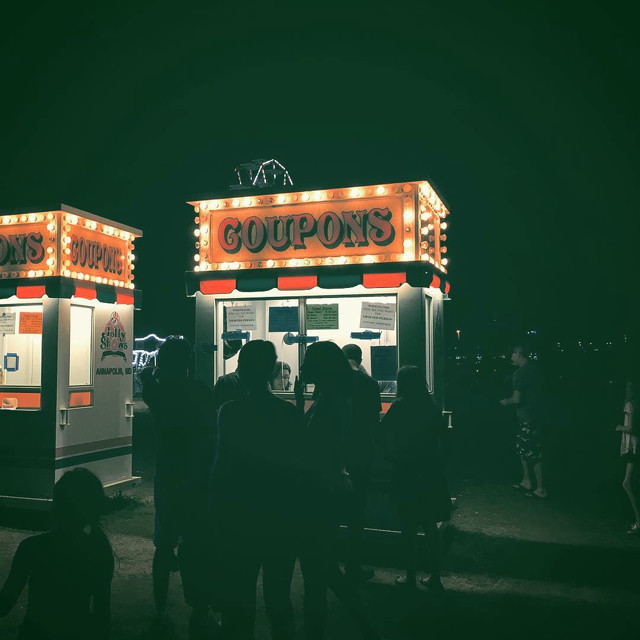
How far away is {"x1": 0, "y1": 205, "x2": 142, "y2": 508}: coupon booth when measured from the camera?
8.20 m

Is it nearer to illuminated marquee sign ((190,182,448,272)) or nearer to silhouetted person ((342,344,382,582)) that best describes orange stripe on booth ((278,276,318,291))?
illuminated marquee sign ((190,182,448,272))

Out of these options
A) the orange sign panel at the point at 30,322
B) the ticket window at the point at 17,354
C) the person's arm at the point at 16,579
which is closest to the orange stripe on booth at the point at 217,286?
the orange sign panel at the point at 30,322

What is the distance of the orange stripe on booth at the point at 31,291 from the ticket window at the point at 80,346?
33.7 inches

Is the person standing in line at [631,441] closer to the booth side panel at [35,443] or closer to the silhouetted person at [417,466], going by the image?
the silhouetted person at [417,466]

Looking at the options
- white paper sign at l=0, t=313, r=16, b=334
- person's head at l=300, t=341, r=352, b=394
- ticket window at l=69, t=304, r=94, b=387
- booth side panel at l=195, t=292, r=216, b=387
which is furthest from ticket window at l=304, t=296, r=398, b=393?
white paper sign at l=0, t=313, r=16, b=334

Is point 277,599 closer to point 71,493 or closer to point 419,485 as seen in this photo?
point 71,493

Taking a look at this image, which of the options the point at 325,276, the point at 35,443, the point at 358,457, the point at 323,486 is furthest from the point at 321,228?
the point at 35,443

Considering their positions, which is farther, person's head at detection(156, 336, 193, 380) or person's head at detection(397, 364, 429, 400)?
person's head at detection(397, 364, 429, 400)

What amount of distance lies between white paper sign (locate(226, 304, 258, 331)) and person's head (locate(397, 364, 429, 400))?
8.77 feet

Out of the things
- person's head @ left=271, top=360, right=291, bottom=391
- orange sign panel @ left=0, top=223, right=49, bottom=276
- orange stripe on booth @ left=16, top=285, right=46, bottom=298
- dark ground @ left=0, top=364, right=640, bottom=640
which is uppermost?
orange sign panel @ left=0, top=223, right=49, bottom=276

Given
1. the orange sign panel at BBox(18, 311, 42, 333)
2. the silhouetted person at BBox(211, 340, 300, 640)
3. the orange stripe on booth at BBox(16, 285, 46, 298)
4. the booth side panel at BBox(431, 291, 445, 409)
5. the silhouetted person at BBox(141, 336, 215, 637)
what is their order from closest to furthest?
the silhouetted person at BBox(211, 340, 300, 640) → the silhouetted person at BBox(141, 336, 215, 637) → the booth side panel at BBox(431, 291, 445, 409) → the orange stripe on booth at BBox(16, 285, 46, 298) → the orange sign panel at BBox(18, 311, 42, 333)

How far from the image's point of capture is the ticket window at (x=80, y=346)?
9234 millimetres

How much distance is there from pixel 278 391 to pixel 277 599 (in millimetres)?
4437

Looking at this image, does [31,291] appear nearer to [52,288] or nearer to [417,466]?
[52,288]
